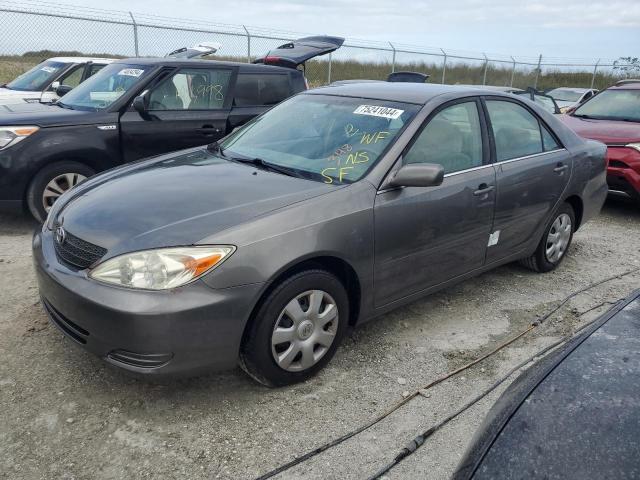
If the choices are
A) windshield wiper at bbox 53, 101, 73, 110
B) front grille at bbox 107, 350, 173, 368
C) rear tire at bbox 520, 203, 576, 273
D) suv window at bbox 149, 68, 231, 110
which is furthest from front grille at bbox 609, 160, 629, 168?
windshield wiper at bbox 53, 101, 73, 110

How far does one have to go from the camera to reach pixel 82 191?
332cm

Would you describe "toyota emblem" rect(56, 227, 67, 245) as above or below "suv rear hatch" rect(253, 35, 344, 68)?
below

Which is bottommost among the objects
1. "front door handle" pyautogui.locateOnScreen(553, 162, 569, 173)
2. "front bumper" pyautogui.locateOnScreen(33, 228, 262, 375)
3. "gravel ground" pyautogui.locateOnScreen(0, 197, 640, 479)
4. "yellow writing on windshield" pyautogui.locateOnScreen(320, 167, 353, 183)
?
"gravel ground" pyautogui.locateOnScreen(0, 197, 640, 479)

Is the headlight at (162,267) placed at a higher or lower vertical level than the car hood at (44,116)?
lower

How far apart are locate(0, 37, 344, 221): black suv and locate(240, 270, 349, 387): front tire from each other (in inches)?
139

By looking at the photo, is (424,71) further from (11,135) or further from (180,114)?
(11,135)

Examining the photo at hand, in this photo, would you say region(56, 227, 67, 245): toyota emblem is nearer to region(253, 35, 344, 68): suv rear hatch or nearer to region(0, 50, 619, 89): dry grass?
region(253, 35, 344, 68): suv rear hatch

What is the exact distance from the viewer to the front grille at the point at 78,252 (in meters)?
2.63

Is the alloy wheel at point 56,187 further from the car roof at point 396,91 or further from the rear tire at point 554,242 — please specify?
the rear tire at point 554,242

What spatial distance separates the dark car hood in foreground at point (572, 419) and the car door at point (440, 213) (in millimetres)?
1347

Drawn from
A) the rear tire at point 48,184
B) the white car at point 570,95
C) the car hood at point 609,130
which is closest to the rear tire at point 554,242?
the car hood at point 609,130

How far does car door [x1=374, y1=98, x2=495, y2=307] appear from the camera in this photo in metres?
3.18

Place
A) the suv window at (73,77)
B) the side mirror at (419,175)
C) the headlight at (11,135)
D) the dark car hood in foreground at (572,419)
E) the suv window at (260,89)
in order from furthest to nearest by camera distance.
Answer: the suv window at (73,77) → the suv window at (260,89) → the headlight at (11,135) → the side mirror at (419,175) → the dark car hood in foreground at (572,419)

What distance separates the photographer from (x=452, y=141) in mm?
3652
